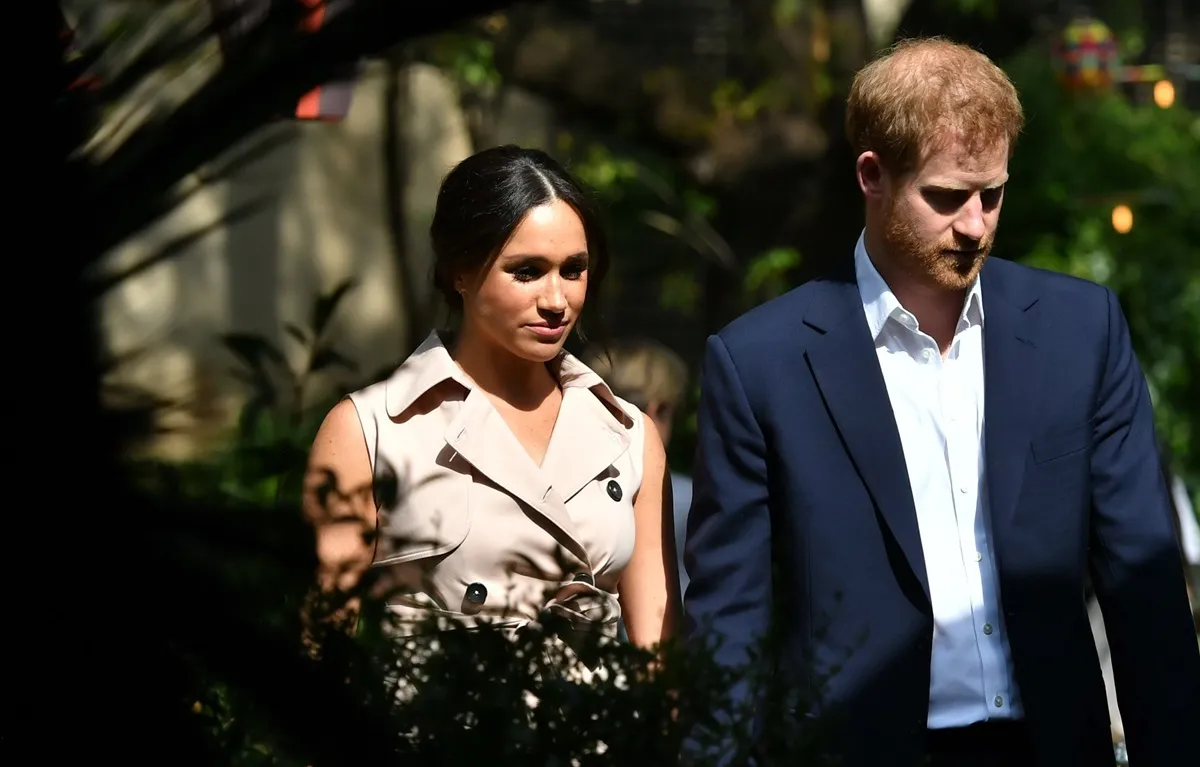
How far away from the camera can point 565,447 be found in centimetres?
376

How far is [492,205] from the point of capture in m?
3.69

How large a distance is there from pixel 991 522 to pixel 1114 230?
8631mm

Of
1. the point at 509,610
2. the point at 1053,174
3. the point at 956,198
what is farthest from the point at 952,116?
the point at 1053,174

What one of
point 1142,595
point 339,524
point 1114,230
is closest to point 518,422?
point 1142,595

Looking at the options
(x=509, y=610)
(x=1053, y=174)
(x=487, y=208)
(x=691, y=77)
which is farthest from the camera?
(x=1053, y=174)

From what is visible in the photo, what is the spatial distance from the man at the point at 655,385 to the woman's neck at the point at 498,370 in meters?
1.41

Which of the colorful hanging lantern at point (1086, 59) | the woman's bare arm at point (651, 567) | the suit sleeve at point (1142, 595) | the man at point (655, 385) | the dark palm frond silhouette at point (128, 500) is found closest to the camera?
the dark palm frond silhouette at point (128, 500)

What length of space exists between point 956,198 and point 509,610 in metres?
1.79

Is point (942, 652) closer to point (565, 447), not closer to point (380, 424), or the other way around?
point (565, 447)

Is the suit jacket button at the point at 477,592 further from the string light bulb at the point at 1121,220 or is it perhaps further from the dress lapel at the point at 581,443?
the string light bulb at the point at 1121,220

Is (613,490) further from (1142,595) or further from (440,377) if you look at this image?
(1142,595)

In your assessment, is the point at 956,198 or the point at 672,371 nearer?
the point at 956,198

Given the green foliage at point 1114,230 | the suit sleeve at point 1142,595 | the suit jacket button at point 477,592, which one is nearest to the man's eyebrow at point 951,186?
the suit sleeve at point 1142,595

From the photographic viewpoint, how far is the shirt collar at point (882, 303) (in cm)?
364
